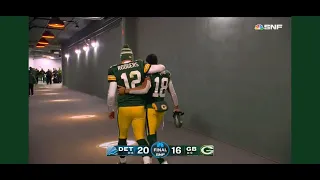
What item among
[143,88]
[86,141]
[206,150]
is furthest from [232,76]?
[86,141]

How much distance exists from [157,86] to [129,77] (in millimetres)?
422

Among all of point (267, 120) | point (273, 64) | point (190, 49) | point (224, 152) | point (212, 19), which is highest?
point (212, 19)

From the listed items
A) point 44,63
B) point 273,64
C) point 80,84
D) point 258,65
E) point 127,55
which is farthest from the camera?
point 44,63

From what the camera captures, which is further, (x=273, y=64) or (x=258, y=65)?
(x=258, y=65)

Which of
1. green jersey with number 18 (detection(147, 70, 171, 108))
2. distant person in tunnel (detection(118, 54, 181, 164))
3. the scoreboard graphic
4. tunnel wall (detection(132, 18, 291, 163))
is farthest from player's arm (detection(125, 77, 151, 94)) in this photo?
tunnel wall (detection(132, 18, 291, 163))

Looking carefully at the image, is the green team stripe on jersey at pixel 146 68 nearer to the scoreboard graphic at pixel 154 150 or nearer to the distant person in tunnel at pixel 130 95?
the distant person in tunnel at pixel 130 95

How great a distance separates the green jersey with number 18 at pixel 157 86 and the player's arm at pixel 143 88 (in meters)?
0.16

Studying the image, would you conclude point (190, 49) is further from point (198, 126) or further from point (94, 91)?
point (94, 91)

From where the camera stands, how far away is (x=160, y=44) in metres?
7.14

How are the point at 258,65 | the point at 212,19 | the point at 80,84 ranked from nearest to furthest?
1. the point at 258,65
2. the point at 212,19
3. the point at 80,84

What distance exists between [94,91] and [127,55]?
10.7 m

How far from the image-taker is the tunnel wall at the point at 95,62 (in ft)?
35.3
